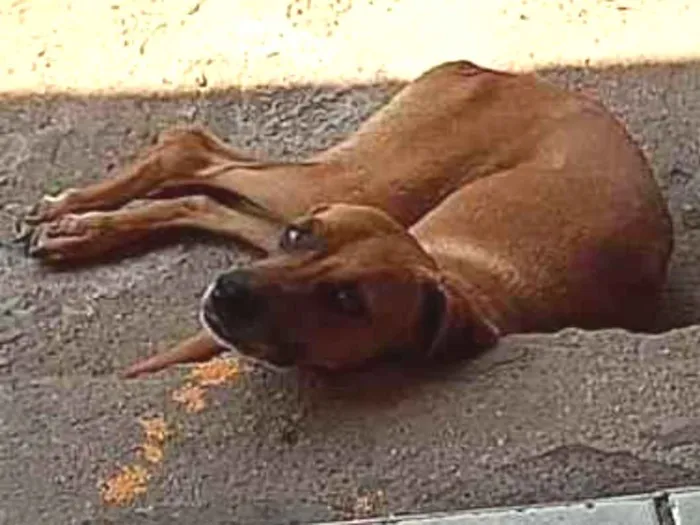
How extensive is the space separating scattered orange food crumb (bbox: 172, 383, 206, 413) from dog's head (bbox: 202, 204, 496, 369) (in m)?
0.15

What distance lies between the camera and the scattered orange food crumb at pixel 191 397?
2.41 metres

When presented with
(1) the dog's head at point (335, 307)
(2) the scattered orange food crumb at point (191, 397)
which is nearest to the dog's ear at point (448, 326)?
(1) the dog's head at point (335, 307)

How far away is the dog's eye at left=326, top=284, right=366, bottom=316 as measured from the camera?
266cm

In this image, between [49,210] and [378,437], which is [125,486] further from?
[49,210]

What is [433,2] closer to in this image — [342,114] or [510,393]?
[342,114]

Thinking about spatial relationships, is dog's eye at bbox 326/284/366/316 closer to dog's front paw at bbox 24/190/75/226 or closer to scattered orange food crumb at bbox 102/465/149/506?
scattered orange food crumb at bbox 102/465/149/506

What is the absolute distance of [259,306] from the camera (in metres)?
2.60

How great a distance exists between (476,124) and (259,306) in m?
0.96

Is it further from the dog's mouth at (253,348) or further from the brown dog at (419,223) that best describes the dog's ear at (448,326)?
the dog's mouth at (253,348)

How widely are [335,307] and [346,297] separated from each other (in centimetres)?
2

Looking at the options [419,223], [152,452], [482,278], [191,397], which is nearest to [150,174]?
[419,223]

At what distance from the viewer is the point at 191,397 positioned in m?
2.45

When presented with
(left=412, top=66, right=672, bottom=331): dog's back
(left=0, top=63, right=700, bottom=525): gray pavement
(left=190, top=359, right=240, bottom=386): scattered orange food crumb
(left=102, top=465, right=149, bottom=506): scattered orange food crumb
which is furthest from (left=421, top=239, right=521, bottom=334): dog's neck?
(left=102, top=465, right=149, bottom=506): scattered orange food crumb

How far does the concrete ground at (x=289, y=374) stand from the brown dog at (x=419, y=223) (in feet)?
0.24
